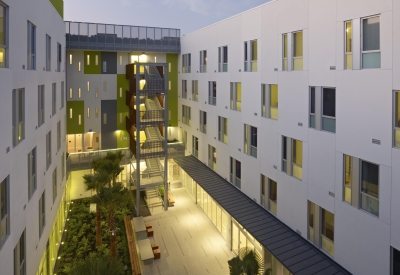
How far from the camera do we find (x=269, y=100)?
16438 mm

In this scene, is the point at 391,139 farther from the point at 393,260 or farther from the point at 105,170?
the point at 105,170

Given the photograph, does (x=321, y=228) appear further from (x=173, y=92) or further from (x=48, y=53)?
(x=173, y=92)

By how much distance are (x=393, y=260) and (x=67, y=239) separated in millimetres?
17704

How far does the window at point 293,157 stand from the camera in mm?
14133

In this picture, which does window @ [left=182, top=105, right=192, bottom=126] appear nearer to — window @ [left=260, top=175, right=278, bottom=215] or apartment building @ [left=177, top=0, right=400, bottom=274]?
apartment building @ [left=177, top=0, right=400, bottom=274]

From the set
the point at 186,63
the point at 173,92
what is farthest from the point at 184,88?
the point at 186,63

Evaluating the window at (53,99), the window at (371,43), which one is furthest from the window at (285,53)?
the window at (53,99)

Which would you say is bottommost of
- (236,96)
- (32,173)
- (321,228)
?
(321,228)

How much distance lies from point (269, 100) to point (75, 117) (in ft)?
62.8

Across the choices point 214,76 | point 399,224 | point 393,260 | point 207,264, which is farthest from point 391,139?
point 214,76

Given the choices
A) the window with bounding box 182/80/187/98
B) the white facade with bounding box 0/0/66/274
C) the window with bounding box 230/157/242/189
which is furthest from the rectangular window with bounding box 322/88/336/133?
the window with bounding box 182/80/187/98

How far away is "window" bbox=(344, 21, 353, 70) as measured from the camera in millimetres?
11184

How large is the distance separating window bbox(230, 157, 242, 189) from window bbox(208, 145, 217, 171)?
282cm

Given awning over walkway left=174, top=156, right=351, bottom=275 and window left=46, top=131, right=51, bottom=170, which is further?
window left=46, top=131, right=51, bottom=170
